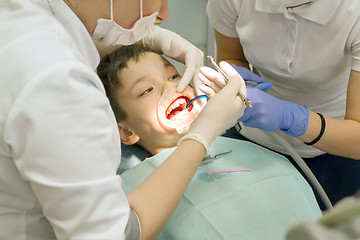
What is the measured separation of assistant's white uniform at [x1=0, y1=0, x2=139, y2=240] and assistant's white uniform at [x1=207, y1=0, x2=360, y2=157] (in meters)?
0.95

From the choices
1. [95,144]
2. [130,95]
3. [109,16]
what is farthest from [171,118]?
[95,144]

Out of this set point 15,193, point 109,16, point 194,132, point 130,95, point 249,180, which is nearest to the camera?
point 15,193

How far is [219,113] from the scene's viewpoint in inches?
54.0

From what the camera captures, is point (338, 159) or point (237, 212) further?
point (338, 159)

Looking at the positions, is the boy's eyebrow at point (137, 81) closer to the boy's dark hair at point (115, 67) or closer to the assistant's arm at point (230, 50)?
the boy's dark hair at point (115, 67)

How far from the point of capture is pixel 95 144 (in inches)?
33.1

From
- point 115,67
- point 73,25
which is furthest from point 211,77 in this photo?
point 73,25

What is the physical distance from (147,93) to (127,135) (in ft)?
0.89

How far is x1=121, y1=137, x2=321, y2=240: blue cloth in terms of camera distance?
4.45ft

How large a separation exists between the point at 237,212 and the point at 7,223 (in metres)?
0.84

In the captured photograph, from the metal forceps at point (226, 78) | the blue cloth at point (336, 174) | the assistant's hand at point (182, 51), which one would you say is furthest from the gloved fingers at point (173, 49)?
the blue cloth at point (336, 174)

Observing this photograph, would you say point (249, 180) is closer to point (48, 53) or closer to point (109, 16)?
point (109, 16)

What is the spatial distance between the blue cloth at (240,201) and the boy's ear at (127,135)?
0.61ft

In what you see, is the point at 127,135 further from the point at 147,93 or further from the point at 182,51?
the point at 182,51
